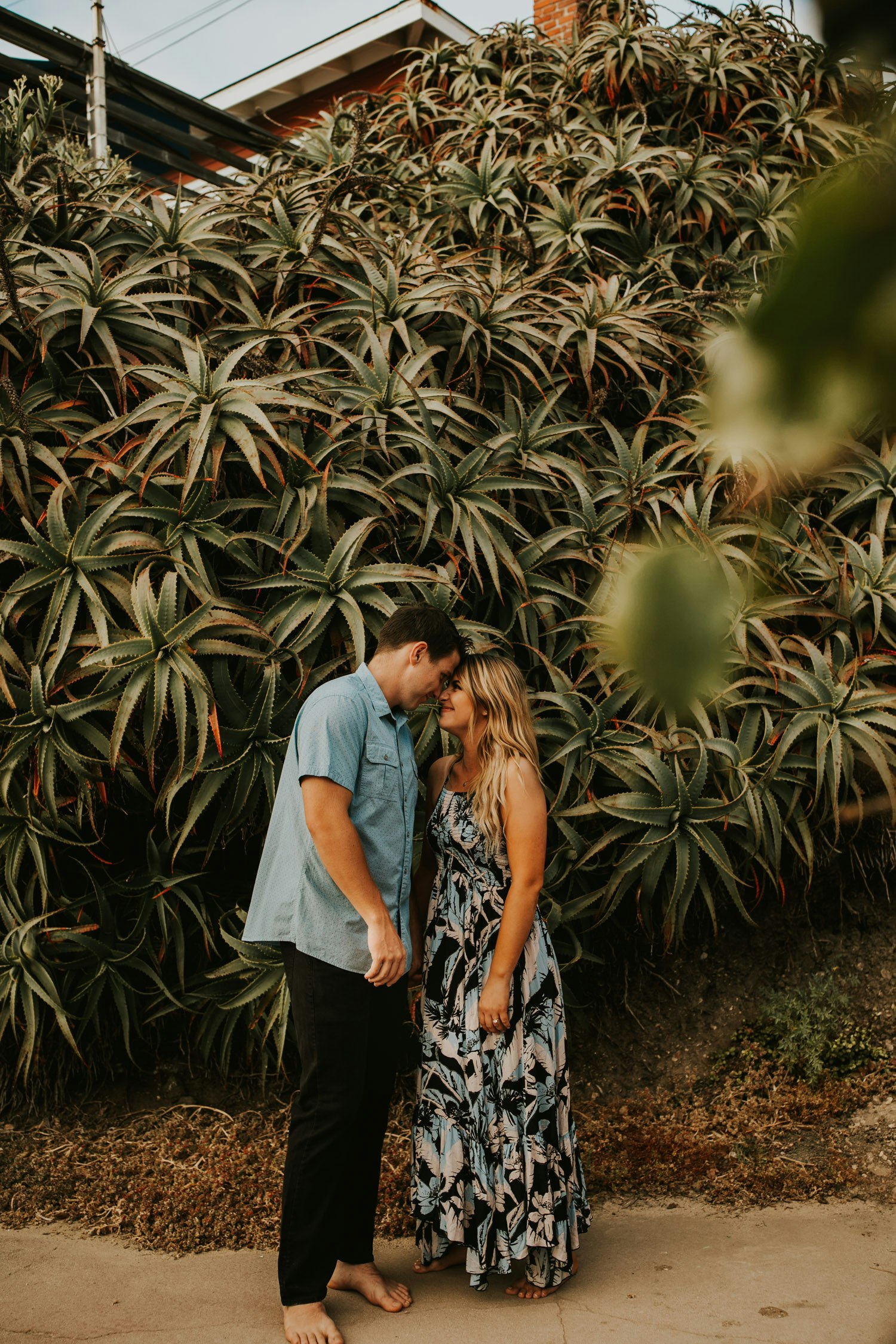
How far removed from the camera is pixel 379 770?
263 cm

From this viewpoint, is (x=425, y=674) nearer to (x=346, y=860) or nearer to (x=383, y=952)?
(x=346, y=860)

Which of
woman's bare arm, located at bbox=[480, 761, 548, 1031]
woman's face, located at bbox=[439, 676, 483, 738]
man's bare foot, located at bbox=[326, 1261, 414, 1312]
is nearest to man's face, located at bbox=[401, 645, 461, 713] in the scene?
woman's face, located at bbox=[439, 676, 483, 738]

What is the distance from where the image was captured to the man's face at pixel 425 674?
8.76 ft

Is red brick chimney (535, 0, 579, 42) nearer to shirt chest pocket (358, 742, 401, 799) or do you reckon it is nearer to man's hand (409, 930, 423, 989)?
shirt chest pocket (358, 742, 401, 799)

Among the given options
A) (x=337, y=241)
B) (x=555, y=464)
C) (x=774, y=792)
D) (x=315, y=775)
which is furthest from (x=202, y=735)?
(x=337, y=241)

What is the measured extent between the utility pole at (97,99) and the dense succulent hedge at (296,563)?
8.81ft

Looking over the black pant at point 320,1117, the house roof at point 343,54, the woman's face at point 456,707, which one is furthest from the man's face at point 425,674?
the house roof at point 343,54

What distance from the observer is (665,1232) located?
3.10 m

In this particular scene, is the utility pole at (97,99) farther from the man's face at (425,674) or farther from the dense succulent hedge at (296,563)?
the man's face at (425,674)

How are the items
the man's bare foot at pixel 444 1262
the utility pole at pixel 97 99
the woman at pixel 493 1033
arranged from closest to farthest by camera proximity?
the woman at pixel 493 1033, the man's bare foot at pixel 444 1262, the utility pole at pixel 97 99

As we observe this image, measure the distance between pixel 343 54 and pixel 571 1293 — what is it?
1333 cm

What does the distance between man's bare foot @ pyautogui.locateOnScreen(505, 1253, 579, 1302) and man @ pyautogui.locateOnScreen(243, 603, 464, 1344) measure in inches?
12.3

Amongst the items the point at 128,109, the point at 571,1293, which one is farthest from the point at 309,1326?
the point at 128,109

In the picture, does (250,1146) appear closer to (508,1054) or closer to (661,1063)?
(508,1054)
